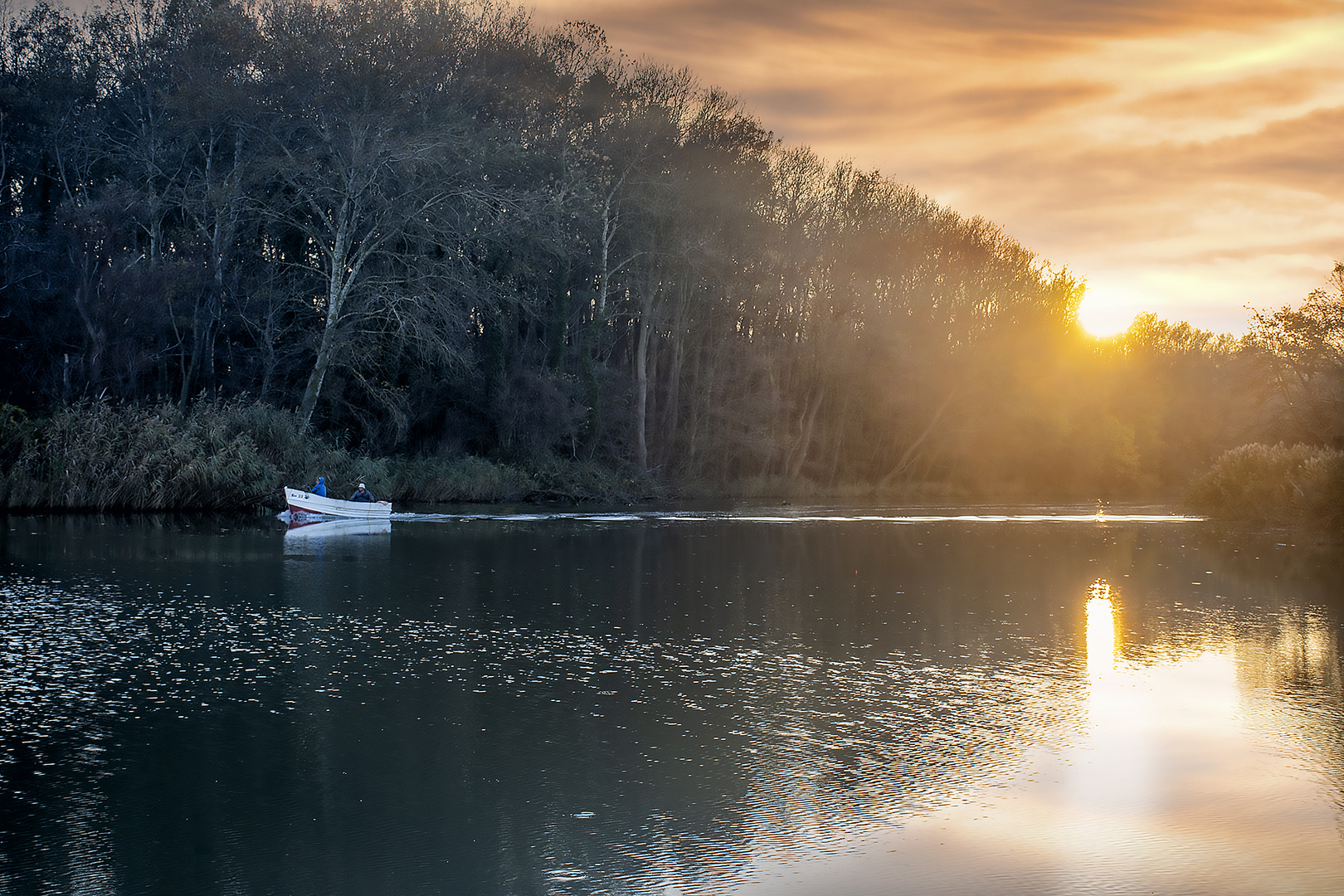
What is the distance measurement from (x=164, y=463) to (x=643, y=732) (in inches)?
980

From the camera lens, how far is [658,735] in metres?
8.14

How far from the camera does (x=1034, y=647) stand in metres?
11.8

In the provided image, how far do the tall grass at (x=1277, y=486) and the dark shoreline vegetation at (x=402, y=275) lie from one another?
4.2 inches

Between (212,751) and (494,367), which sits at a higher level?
(494,367)

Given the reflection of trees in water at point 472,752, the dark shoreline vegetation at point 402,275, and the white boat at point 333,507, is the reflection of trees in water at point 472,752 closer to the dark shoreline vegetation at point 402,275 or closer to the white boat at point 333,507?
the white boat at point 333,507

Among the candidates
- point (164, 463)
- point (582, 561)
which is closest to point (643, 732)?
point (582, 561)

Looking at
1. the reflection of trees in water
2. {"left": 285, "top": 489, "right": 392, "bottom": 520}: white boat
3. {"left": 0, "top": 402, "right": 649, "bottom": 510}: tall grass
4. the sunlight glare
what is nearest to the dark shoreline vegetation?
{"left": 0, "top": 402, "right": 649, "bottom": 510}: tall grass

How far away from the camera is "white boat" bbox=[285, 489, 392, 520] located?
89.7 ft

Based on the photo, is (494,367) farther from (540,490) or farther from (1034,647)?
(1034,647)

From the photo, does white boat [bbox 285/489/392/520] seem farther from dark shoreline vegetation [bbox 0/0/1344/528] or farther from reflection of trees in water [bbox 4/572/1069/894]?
reflection of trees in water [bbox 4/572/1069/894]

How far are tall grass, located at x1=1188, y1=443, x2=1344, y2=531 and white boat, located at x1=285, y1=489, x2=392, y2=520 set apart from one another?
2374 centimetres

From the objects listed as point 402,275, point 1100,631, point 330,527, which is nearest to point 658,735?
point 1100,631

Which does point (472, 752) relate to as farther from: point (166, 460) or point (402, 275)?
point (402, 275)

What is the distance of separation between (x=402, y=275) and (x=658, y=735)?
104 feet
